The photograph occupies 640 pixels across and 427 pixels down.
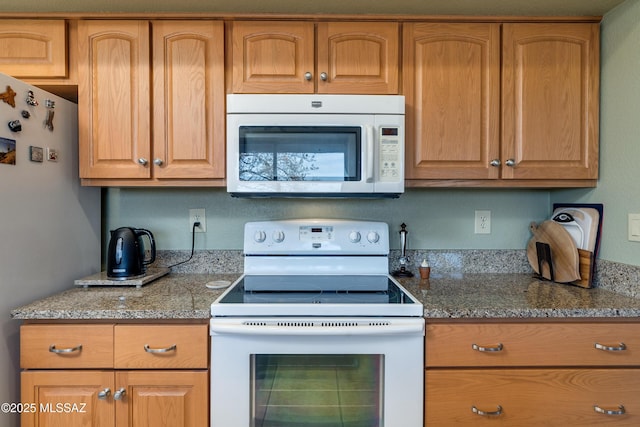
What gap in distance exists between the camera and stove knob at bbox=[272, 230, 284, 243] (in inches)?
65.9

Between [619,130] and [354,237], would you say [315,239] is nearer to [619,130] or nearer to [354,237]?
[354,237]

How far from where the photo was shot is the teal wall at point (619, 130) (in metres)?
1.35

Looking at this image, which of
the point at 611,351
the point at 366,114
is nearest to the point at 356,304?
the point at 366,114

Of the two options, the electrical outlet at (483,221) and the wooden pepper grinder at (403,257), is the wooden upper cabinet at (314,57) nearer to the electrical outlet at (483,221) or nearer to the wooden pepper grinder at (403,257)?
the wooden pepper grinder at (403,257)

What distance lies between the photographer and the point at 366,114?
1424 mm

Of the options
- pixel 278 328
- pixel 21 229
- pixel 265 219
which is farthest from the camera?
pixel 265 219

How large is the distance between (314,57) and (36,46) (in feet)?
4.01

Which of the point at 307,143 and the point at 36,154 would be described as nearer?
the point at 36,154

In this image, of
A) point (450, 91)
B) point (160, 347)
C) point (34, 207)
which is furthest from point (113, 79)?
point (450, 91)

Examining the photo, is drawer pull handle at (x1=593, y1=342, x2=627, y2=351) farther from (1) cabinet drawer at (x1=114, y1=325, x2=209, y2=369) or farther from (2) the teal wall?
(1) cabinet drawer at (x1=114, y1=325, x2=209, y2=369)

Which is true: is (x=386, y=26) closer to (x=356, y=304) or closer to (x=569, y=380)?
(x=356, y=304)

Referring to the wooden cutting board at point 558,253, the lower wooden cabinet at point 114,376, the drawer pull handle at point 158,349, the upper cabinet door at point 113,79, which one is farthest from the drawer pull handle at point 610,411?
the upper cabinet door at point 113,79

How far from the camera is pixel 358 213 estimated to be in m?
1.82

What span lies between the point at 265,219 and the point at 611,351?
1.52 m
